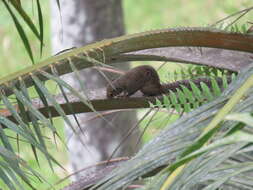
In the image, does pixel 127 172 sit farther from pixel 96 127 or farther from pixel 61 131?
pixel 61 131

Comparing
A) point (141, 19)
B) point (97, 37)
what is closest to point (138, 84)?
point (97, 37)

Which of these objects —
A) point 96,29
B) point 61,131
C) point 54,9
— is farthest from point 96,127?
point 61,131

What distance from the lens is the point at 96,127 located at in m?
3.65

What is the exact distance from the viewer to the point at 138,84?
1.78 m

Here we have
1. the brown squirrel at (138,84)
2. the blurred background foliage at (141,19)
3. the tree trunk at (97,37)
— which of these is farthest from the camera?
the blurred background foliage at (141,19)

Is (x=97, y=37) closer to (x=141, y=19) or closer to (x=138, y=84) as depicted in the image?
(x=138, y=84)

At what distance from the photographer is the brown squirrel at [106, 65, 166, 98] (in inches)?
69.4

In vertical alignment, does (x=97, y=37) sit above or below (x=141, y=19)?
below

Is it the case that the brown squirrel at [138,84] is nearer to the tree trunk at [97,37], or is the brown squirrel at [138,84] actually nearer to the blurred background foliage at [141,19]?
the tree trunk at [97,37]

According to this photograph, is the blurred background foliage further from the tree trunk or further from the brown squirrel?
the brown squirrel

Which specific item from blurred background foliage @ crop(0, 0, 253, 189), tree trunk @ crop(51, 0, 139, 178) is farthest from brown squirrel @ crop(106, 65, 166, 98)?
blurred background foliage @ crop(0, 0, 253, 189)

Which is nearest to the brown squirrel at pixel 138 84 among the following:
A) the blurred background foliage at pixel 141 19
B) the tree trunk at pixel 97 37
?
the tree trunk at pixel 97 37

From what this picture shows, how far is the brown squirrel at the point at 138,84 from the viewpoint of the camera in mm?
1763

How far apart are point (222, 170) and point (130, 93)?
2.69ft
